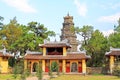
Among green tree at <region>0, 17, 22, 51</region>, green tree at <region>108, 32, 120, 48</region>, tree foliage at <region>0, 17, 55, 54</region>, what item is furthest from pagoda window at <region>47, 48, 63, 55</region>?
green tree at <region>108, 32, 120, 48</region>

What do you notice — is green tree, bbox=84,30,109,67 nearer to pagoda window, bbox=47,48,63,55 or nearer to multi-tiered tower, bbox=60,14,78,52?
pagoda window, bbox=47,48,63,55

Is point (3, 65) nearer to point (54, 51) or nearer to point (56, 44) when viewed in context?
point (54, 51)

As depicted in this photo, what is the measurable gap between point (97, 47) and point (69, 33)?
12.0 m

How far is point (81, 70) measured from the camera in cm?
4781

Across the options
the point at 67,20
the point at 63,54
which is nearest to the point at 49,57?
the point at 63,54

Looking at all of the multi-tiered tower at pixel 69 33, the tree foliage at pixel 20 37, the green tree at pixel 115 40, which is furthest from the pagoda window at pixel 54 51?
the multi-tiered tower at pixel 69 33

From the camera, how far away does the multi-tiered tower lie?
61188 millimetres

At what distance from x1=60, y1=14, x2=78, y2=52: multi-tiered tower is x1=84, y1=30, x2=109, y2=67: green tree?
7.06 m

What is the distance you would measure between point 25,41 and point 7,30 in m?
4.02

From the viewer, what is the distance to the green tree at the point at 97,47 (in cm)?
5231

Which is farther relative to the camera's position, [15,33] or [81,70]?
[15,33]

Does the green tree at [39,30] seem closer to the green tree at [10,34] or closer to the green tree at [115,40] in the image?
the green tree at [10,34]

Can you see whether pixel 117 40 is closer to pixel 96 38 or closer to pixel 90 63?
pixel 96 38

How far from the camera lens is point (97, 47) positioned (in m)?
51.9
